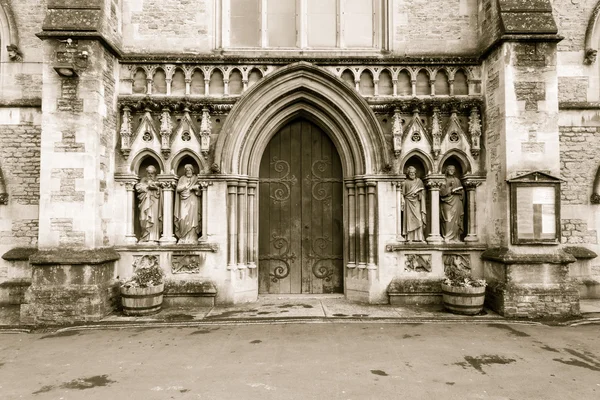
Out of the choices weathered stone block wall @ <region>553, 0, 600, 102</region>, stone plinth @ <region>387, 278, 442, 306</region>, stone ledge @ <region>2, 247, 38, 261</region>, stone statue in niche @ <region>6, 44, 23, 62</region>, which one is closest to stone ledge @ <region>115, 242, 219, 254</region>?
stone ledge @ <region>2, 247, 38, 261</region>

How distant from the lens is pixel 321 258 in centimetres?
822

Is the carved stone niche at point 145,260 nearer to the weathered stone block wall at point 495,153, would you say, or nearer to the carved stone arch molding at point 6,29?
the carved stone arch molding at point 6,29

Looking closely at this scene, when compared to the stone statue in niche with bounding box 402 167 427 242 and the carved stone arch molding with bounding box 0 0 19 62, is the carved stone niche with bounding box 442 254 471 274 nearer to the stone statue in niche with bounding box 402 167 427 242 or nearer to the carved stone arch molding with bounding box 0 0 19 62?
the stone statue in niche with bounding box 402 167 427 242

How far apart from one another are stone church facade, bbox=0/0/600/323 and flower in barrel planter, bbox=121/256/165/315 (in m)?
0.42

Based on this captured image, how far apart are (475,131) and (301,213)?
3.90m

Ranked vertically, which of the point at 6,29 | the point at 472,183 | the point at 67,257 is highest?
the point at 6,29

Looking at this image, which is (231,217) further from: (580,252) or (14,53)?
(580,252)

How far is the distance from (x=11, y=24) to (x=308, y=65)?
6.36m

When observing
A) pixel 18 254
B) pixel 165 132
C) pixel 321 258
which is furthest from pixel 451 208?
pixel 18 254

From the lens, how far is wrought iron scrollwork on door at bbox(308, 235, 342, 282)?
821 centimetres

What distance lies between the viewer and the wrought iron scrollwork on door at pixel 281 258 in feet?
26.9

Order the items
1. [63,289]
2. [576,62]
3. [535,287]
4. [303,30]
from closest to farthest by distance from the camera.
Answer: [63,289] < [535,287] < [303,30] < [576,62]

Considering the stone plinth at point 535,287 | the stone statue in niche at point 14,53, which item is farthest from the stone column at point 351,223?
the stone statue in niche at point 14,53

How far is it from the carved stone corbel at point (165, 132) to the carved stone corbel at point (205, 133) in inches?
25.6
